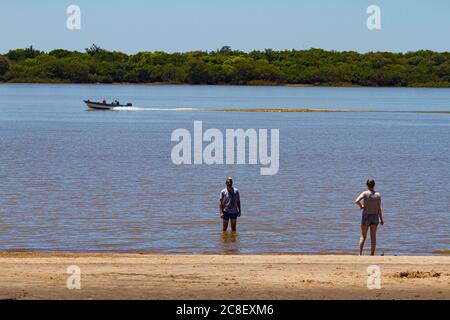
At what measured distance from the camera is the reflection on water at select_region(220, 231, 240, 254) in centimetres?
2438

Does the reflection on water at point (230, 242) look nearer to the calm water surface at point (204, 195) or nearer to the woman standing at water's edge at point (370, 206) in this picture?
the calm water surface at point (204, 195)

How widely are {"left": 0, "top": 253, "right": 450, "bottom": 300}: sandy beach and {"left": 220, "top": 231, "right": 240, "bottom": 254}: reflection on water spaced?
3.10 meters

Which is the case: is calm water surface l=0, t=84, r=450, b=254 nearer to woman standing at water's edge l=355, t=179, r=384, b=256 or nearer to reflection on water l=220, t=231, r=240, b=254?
reflection on water l=220, t=231, r=240, b=254

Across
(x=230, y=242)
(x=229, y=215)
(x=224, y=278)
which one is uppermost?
(x=224, y=278)

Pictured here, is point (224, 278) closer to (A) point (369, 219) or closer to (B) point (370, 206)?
(B) point (370, 206)

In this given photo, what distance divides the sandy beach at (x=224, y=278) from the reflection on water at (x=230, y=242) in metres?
3.10

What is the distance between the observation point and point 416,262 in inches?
802

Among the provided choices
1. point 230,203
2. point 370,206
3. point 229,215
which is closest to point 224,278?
point 370,206

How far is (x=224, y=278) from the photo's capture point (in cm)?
1748

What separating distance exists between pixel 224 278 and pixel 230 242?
8173mm

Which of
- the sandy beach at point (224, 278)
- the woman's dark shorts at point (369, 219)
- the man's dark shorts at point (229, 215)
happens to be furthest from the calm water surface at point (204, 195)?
the sandy beach at point (224, 278)
